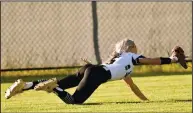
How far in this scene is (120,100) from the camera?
8180mm

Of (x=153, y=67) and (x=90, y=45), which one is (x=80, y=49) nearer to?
(x=90, y=45)

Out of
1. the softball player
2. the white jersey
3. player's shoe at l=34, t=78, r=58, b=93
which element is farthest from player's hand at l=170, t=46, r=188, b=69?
player's shoe at l=34, t=78, r=58, b=93

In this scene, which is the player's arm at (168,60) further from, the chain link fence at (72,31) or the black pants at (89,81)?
the chain link fence at (72,31)

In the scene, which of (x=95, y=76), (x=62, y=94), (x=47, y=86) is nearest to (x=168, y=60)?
(x=95, y=76)

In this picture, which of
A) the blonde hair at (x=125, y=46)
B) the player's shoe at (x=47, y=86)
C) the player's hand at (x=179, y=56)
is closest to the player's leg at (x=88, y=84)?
the player's shoe at (x=47, y=86)

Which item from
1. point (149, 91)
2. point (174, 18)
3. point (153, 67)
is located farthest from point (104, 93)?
point (174, 18)

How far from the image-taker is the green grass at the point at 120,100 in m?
7.25

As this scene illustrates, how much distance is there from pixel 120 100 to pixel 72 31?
4938 mm

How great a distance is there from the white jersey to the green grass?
1.03ft

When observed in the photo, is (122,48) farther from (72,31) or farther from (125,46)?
(72,31)

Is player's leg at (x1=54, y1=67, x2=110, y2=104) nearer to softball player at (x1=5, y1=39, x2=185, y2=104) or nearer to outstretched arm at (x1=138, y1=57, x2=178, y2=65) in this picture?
softball player at (x1=5, y1=39, x2=185, y2=104)

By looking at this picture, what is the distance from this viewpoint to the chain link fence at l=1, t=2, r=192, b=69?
42.0 feet

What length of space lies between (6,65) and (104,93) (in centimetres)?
370

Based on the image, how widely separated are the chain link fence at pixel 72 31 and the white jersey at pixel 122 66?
498cm
